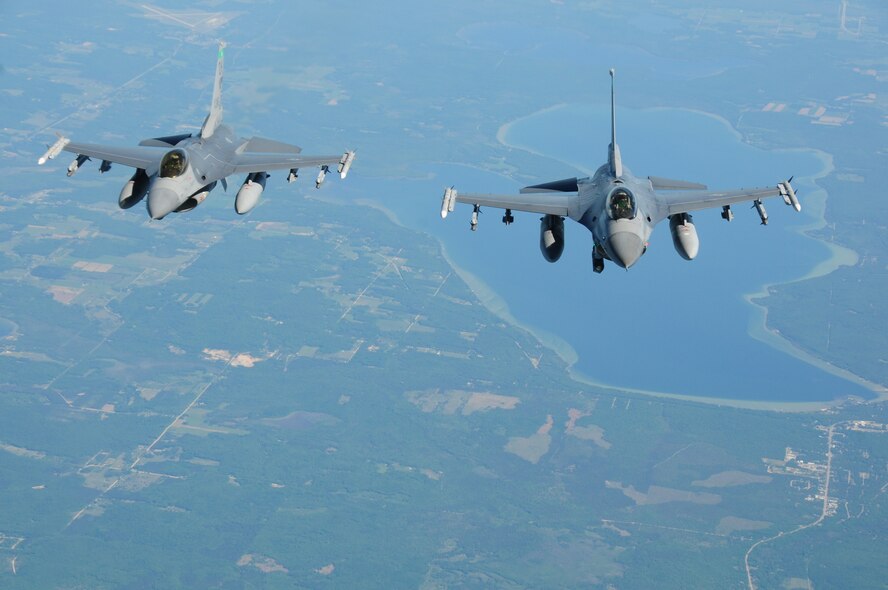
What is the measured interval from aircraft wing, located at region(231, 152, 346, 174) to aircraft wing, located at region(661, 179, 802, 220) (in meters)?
17.9

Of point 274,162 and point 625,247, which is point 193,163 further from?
point 625,247

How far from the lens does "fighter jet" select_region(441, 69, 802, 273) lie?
202 ft

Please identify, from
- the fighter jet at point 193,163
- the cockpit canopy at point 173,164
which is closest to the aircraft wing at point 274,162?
the fighter jet at point 193,163

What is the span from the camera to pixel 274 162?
7238 centimetres

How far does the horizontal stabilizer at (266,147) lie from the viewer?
75.8 m

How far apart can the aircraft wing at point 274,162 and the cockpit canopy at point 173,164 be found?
3.63 meters

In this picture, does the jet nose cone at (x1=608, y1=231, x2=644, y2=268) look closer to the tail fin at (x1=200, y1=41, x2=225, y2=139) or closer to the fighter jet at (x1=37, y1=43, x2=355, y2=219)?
the fighter jet at (x1=37, y1=43, x2=355, y2=219)

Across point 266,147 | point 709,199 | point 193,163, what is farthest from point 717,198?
point 193,163

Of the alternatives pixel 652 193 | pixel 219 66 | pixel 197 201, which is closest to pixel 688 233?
pixel 652 193

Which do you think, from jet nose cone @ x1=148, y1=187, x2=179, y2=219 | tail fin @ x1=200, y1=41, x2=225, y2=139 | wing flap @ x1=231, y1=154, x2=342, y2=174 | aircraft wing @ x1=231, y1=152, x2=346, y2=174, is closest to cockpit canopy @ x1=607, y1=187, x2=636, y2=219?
aircraft wing @ x1=231, y1=152, x2=346, y2=174

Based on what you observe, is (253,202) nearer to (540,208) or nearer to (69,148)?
(69,148)

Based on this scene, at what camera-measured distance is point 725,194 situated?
218ft

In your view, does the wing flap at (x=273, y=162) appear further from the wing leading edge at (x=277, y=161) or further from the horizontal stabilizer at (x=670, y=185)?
the horizontal stabilizer at (x=670, y=185)

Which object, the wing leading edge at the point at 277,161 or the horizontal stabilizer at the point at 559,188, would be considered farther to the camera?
the wing leading edge at the point at 277,161
